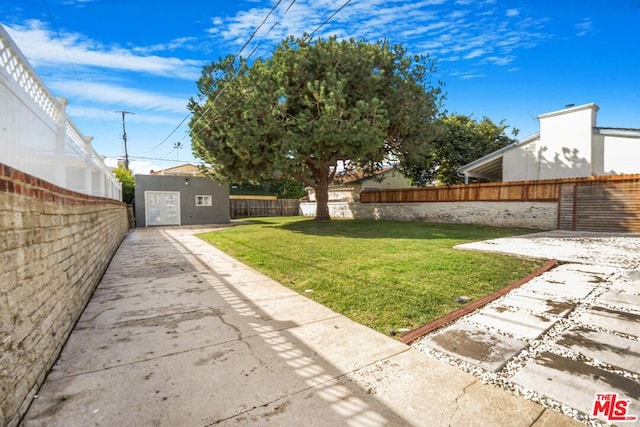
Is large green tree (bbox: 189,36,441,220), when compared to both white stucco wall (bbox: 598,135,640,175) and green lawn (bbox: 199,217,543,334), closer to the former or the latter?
green lawn (bbox: 199,217,543,334)

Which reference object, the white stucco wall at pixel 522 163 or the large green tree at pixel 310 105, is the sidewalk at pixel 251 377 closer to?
the large green tree at pixel 310 105

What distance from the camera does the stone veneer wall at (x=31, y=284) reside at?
5.74 ft

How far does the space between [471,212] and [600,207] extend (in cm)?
433

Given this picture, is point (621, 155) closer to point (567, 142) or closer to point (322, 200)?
point (567, 142)

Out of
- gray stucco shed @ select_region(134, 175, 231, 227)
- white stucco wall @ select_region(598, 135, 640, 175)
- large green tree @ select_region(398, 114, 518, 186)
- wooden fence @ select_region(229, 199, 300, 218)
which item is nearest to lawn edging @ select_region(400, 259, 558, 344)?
white stucco wall @ select_region(598, 135, 640, 175)

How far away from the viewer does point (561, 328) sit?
3.05 metres

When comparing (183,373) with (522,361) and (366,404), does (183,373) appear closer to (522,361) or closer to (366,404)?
(366,404)

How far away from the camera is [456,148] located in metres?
19.7

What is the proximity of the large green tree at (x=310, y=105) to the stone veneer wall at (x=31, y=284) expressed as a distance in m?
9.00

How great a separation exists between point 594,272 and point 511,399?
13.6ft

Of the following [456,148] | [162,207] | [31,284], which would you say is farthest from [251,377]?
[456,148]

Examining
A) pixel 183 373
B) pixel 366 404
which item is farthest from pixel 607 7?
pixel 183 373

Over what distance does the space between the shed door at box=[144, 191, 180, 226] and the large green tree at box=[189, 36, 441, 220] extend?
609 centimetres

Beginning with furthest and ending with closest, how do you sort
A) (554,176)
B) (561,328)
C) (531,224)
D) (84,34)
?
1. (554,176)
2. (531,224)
3. (84,34)
4. (561,328)
